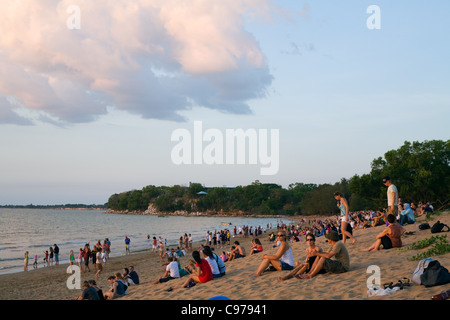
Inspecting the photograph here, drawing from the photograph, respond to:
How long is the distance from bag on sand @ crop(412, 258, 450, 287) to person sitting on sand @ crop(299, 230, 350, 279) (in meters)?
1.83

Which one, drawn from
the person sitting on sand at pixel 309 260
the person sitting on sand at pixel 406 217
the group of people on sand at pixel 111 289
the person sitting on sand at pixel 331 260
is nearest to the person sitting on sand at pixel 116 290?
the group of people on sand at pixel 111 289

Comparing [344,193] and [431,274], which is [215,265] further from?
[344,193]

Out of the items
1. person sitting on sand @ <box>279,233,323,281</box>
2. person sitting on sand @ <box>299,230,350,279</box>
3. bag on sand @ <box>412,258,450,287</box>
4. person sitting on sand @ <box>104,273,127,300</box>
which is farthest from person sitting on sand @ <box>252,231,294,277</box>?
person sitting on sand @ <box>104,273,127,300</box>

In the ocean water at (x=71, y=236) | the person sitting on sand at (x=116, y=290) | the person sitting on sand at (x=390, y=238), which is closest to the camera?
the person sitting on sand at (x=116, y=290)

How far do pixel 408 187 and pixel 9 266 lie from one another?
136 ft

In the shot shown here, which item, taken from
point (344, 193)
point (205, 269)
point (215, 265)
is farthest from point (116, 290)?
point (344, 193)

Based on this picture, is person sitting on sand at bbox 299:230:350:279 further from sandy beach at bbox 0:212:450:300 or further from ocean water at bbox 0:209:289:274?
ocean water at bbox 0:209:289:274

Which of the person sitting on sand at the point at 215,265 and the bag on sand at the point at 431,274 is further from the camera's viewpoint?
the person sitting on sand at the point at 215,265

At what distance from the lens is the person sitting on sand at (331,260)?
8102 millimetres

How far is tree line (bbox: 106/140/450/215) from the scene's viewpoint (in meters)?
44.4

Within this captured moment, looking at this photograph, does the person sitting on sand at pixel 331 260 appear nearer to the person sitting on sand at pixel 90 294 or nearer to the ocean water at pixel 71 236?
the person sitting on sand at pixel 90 294

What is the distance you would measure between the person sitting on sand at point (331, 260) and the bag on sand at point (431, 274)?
6.02 feet

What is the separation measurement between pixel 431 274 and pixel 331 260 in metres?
2.31
